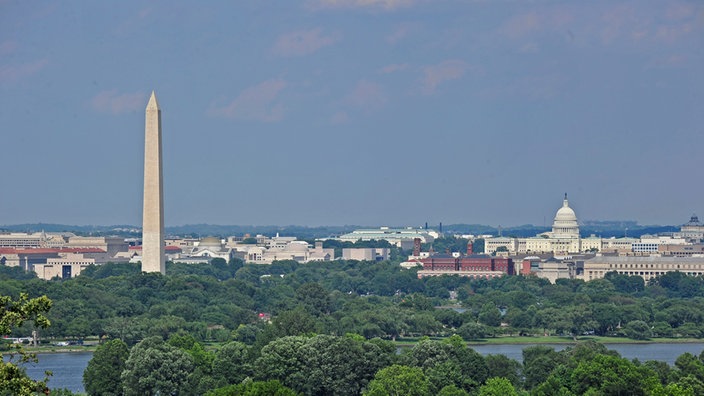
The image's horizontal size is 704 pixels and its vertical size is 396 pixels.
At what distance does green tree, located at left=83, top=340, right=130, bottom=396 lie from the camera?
51656 mm

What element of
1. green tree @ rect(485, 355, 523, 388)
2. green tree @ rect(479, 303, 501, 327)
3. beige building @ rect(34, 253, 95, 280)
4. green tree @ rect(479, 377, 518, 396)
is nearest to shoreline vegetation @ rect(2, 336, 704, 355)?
green tree @ rect(479, 303, 501, 327)

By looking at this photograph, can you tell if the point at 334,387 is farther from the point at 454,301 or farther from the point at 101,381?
the point at 454,301

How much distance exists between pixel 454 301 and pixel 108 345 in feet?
234

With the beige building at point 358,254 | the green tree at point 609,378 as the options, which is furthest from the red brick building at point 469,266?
the green tree at point 609,378

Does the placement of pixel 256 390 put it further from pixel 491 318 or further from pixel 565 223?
pixel 565 223

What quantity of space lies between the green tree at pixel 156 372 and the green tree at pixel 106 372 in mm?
519

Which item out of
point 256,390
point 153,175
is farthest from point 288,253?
point 256,390

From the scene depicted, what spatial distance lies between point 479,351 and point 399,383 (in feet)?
97.0

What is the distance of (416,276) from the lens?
477 ft

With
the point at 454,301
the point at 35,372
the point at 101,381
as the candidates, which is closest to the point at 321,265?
the point at 454,301

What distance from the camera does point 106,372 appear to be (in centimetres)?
5250

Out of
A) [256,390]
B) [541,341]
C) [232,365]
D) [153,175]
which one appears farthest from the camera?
[153,175]

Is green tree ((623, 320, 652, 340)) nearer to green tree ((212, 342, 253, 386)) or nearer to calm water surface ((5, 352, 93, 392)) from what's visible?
calm water surface ((5, 352, 93, 392))

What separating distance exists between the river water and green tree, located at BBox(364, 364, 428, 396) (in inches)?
498
